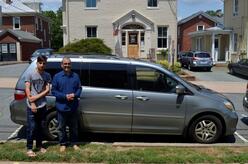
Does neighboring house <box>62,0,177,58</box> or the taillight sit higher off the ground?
neighboring house <box>62,0,177,58</box>

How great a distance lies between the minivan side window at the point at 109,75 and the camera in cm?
739

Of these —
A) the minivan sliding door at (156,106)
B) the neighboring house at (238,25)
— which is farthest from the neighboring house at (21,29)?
the minivan sliding door at (156,106)

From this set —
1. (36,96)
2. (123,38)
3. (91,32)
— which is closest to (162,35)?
(123,38)

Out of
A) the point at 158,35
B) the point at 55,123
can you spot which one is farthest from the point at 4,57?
the point at 55,123

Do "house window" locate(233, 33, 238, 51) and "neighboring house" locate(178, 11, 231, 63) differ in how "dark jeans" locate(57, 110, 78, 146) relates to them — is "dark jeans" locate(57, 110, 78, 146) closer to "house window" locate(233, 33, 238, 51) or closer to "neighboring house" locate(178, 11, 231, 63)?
"neighboring house" locate(178, 11, 231, 63)

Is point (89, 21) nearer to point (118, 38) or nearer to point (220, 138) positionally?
point (118, 38)

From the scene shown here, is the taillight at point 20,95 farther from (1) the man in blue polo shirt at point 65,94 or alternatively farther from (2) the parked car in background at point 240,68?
(2) the parked car in background at point 240,68

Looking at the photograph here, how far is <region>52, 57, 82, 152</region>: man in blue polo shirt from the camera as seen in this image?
6375 millimetres

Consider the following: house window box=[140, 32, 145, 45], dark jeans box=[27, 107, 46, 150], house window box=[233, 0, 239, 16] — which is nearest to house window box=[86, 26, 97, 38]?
house window box=[140, 32, 145, 45]

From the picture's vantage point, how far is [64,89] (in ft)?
21.0

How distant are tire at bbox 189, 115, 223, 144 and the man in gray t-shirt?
10.3 ft

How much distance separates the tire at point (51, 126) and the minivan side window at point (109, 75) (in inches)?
41.5

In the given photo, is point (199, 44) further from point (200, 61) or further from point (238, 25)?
point (200, 61)

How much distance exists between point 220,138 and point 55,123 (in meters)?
3.57
